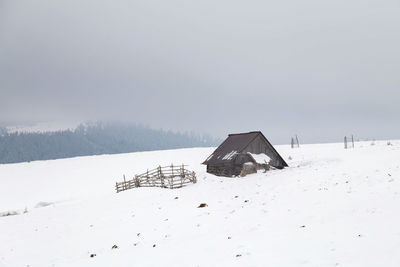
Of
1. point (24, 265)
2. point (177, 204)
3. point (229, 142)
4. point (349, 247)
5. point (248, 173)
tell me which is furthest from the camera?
point (229, 142)

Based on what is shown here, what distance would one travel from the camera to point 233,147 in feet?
106

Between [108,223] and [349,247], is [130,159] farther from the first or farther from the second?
[349,247]

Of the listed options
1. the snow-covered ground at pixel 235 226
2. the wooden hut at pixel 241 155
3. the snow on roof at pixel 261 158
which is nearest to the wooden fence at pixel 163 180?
the snow-covered ground at pixel 235 226

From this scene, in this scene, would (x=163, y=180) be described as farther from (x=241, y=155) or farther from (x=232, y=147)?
(x=241, y=155)

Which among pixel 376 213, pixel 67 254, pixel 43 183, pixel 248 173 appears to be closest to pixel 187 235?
pixel 67 254

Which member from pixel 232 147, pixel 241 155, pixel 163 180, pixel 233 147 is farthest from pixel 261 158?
pixel 163 180

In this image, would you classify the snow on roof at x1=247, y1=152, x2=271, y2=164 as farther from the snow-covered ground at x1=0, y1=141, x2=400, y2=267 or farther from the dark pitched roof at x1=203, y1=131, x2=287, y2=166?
the snow-covered ground at x1=0, y1=141, x2=400, y2=267

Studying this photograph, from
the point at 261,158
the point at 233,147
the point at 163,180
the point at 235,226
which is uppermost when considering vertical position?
the point at 233,147

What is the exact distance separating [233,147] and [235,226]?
1927 centimetres

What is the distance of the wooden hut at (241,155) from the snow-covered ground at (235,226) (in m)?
2.28

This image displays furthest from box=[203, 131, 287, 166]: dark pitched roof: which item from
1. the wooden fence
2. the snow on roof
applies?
the wooden fence

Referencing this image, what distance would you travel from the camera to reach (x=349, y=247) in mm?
8656

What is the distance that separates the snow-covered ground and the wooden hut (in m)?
2.28

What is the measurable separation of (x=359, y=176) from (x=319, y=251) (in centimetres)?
1214
